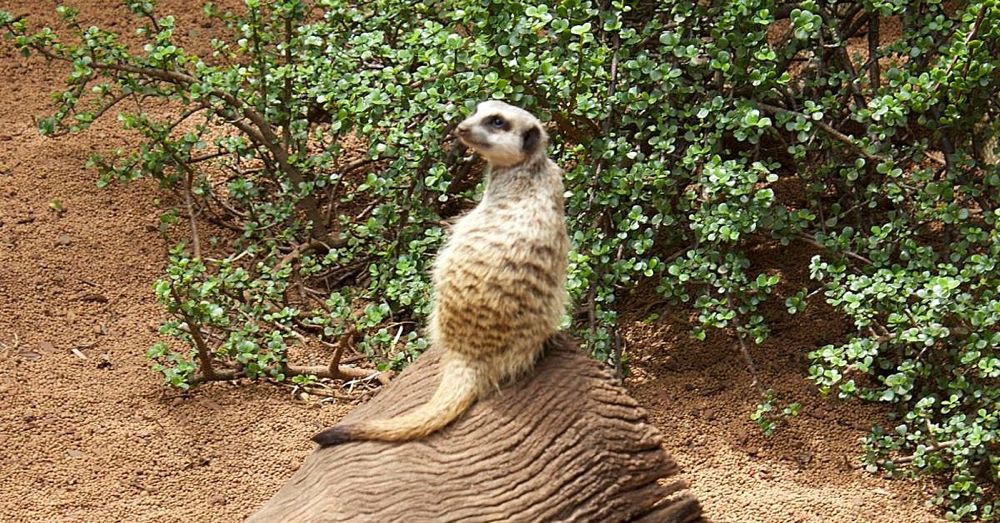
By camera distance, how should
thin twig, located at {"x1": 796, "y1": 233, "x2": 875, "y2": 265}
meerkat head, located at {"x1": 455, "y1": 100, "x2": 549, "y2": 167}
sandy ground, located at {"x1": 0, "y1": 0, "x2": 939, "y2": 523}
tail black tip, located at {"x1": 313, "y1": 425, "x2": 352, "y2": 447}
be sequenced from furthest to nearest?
1. thin twig, located at {"x1": 796, "y1": 233, "x2": 875, "y2": 265}
2. sandy ground, located at {"x1": 0, "y1": 0, "x2": 939, "y2": 523}
3. meerkat head, located at {"x1": 455, "y1": 100, "x2": 549, "y2": 167}
4. tail black tip, located at {"x1": 313, "y1": 425, "x2": 352, "y2": 447}

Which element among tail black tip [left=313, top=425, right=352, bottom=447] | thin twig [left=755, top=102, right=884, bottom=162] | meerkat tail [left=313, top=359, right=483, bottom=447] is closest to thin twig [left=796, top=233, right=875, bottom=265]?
thin twig [left=755, top=102, right=884, bottom=162]

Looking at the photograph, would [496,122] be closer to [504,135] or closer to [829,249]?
[504,135]

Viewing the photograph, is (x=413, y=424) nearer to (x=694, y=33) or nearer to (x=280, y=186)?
(x=694, y=33)

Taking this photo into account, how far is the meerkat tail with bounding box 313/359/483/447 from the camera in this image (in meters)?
2.08

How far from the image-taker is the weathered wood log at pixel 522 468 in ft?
6.50

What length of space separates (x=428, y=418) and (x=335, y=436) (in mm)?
179

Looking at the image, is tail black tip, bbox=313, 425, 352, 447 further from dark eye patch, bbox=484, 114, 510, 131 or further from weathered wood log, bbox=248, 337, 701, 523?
dark eye patch, bbox=484, 114, 510, 131

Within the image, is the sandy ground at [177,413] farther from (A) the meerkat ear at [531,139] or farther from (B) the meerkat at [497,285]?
(A) the meerkat ear at [531,139]

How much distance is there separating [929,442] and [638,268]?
2.72 ft

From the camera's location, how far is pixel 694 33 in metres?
3.26

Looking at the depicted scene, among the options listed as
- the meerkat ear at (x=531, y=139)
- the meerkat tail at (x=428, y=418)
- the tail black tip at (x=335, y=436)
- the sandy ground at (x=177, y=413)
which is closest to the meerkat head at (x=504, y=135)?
the meerkat ear at (x=531, y=139)

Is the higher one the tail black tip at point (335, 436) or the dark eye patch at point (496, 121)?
the dark eye patch at point (496, 121)

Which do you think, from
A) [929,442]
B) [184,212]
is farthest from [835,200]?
[184,212]

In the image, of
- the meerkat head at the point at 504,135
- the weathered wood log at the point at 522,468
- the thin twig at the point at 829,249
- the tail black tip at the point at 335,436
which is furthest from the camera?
the thin twig at the point at 829,249
